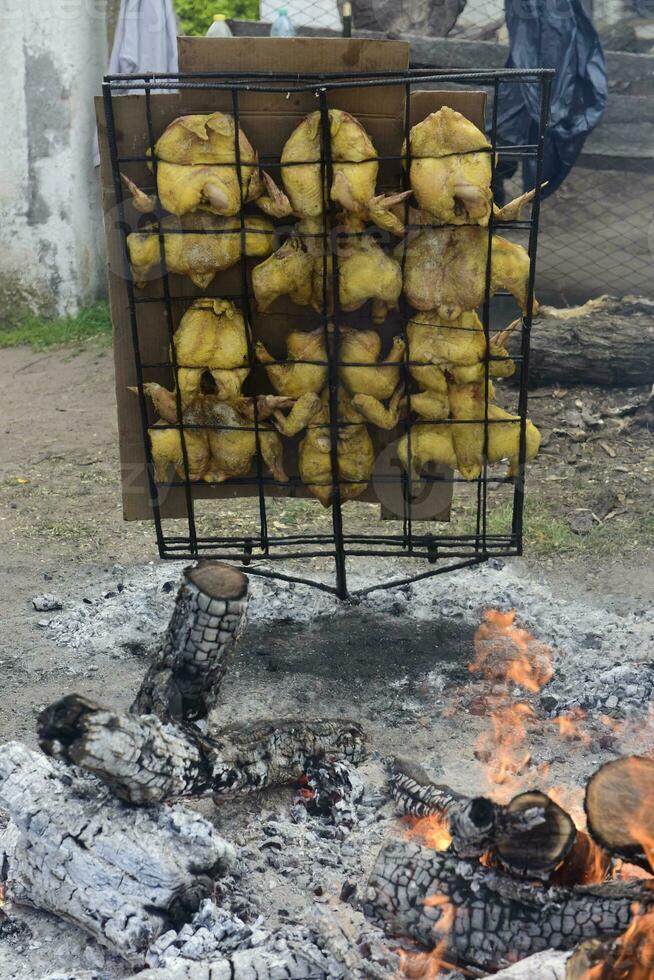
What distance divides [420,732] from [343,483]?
3.38ft

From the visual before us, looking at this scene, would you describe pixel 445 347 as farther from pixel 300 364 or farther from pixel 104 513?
pixel 104 513

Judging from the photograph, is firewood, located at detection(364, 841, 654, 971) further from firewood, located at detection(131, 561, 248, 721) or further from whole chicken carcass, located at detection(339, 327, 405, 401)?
whole chicken carcass, located at detection(339, 327, 405, 401)

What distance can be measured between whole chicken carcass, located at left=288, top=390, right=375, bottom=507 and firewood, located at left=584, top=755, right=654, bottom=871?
5.46 ft

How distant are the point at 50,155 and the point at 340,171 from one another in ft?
23.3

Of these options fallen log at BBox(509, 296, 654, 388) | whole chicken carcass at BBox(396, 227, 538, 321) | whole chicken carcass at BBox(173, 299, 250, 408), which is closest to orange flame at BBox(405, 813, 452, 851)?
whole chicken carcass at BBox(173, 299, 250, 408)

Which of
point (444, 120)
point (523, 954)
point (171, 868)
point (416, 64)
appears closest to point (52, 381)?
point (416, 64)

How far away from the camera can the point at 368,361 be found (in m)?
3.97

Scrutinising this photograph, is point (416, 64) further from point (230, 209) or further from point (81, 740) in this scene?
point (81, 740)

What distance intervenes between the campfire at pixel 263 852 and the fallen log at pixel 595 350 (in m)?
5.16

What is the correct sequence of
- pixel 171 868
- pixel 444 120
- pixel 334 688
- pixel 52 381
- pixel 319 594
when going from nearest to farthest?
1. pixel 171 868
2. pixel 444 120
3. pixel 334 688
4. pixel 319 594
5. pixel 52 381

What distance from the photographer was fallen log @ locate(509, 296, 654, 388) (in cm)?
807

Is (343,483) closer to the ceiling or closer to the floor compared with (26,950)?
closer to the ceiling

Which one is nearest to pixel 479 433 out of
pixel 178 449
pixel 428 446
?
pixel 428 446

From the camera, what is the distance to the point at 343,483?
13.8 ft
